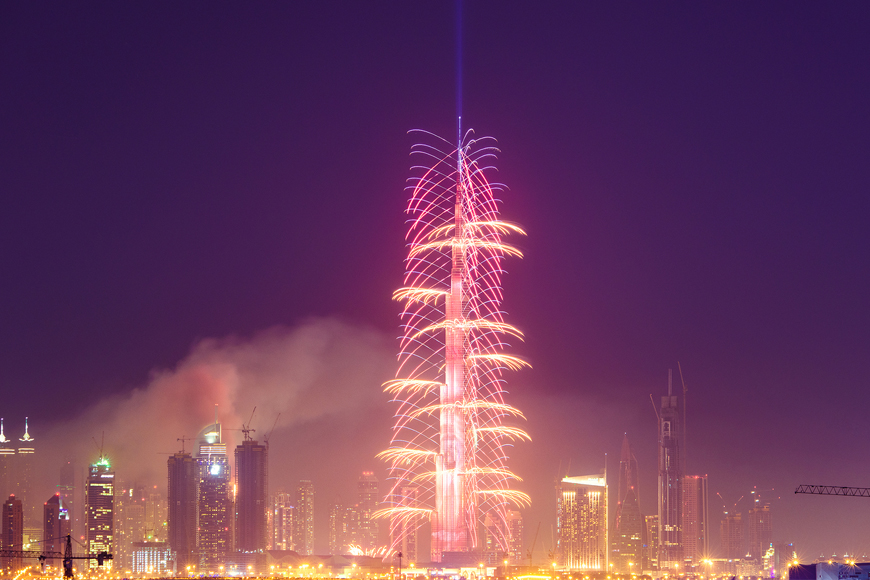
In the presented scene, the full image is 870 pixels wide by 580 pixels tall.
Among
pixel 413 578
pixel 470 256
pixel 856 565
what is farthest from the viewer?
pixel 413 578

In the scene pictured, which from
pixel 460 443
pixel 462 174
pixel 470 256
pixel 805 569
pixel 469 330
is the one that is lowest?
pixel 805 569

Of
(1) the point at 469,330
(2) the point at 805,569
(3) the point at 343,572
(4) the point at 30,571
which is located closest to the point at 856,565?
(2) the point at 805,569

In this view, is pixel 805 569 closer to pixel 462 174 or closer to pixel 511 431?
pixel 511 431

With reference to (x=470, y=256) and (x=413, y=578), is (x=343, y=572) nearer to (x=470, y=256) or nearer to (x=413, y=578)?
(x=413, y=578)

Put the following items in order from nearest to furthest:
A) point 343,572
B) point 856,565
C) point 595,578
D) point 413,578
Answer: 1. point 856,565
2. point 413,578
3. point 595,578
4. point 343,572

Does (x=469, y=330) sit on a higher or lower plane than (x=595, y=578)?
higher

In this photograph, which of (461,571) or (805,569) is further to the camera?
(461,571)

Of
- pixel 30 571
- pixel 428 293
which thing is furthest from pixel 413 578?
pixel 30 571

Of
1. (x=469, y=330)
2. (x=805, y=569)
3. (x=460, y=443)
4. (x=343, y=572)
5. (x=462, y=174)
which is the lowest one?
(x=343, y=572)

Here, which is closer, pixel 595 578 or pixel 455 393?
pixel 455 393
